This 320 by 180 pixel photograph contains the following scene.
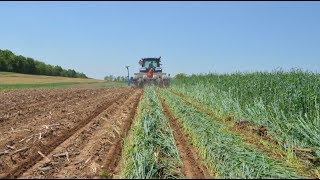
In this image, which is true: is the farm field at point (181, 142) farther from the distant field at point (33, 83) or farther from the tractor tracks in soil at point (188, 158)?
the distant field at point (33, 83)

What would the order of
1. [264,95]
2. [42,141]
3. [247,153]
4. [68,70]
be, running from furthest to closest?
1. [68,70]
2. [264,95]
3. [42,141]
4. [247,153]

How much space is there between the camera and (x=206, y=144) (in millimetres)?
9188

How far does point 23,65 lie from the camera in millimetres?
90875

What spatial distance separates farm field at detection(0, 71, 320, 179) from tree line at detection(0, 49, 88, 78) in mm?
70600

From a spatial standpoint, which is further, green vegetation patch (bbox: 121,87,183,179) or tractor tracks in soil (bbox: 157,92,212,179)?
tractor tracks in soil (bbox: 157,92,212,179)

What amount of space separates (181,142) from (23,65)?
85.3 meters

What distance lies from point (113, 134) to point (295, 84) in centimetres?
503

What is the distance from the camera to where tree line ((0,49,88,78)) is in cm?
8250

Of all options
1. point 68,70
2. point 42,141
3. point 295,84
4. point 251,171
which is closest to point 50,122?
point 42,141

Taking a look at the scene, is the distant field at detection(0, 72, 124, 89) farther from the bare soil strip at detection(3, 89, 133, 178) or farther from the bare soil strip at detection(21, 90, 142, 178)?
the bare soil strip at detection(21, 90, 142, 178)

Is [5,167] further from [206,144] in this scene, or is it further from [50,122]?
[50,122]

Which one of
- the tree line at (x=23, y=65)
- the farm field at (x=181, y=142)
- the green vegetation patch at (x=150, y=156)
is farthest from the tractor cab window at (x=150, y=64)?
the tree line at (x=23, y=65)

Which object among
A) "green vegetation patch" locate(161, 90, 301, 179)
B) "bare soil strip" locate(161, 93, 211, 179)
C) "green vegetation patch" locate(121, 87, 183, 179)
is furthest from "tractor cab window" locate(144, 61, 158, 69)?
"green vegetation patch" locate(121, 87, 183, 179)

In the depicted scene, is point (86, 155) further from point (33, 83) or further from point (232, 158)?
point (33, 83)
